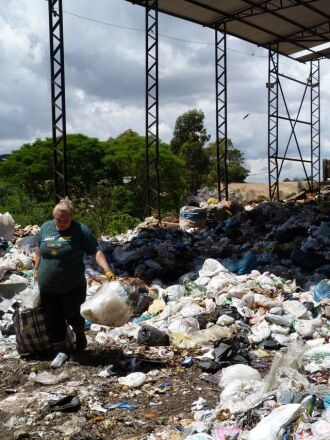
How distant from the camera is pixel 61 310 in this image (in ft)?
17.3

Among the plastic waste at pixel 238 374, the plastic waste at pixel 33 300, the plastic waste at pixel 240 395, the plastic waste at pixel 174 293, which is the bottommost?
the plastic waste at pixel 238 374

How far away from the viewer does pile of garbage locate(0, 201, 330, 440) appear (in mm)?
3547

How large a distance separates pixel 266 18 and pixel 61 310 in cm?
1317

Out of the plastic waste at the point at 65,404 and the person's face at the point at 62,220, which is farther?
the person's face at the point at 62,220

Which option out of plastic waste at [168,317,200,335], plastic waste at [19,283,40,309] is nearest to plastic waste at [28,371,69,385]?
plastic waste at [19,283,40,309]

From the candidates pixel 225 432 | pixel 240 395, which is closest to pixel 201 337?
→ pixel 240 395

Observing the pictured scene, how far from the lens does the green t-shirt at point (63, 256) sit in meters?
5.00

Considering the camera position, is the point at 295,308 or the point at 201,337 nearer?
the point at 201,337

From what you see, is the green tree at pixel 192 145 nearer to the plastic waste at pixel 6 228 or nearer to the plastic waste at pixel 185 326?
the plastic waste at pixel 6 228

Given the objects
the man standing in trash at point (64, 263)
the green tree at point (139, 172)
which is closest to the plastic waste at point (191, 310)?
the man standing in trash at point (64, 263)

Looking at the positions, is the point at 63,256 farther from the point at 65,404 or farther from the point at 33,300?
the point at 65,404

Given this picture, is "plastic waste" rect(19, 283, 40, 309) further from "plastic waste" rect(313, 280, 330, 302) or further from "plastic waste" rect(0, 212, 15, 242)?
"plastic waste" rect(0, 212, 15, 242)

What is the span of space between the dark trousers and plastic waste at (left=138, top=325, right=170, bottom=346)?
0.77 meters

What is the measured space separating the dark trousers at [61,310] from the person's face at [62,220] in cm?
60
